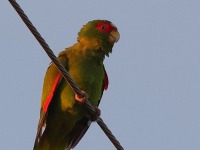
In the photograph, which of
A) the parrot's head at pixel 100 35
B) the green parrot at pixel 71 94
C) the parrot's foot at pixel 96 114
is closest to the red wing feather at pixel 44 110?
the green parrot at pixel 71 94

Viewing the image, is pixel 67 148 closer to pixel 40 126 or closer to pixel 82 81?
pixel 40 126

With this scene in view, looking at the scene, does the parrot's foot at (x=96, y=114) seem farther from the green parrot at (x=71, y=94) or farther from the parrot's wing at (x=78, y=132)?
the parrot's wing at (x=78, y=132)

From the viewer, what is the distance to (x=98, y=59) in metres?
6.18

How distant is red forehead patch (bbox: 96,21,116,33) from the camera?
21.7ft

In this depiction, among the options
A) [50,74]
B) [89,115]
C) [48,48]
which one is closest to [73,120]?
[89,115]

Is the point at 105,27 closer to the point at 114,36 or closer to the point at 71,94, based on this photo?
the point at 114,36

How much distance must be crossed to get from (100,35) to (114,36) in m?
0.19

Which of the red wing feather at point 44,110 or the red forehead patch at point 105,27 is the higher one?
the red forehead patch at point 105,27

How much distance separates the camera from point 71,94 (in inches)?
233

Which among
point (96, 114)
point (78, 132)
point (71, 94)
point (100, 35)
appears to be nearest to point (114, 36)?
point (100, 35)

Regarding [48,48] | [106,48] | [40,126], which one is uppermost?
[106,48]

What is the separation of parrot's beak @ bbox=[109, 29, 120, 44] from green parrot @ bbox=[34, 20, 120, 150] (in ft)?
0.36

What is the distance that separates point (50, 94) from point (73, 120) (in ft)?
1.42

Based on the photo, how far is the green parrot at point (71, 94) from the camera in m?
5.95
